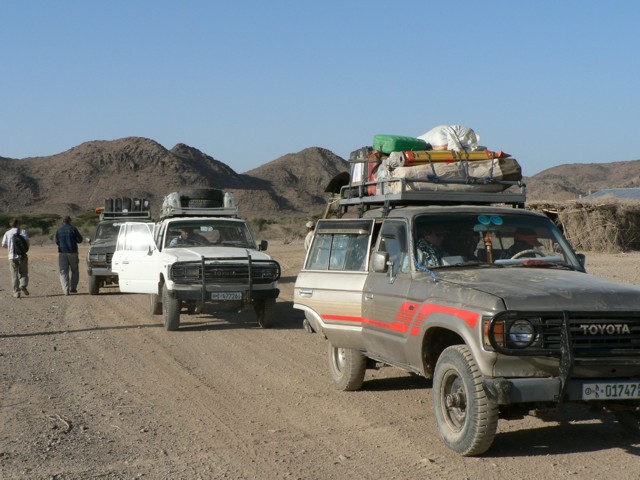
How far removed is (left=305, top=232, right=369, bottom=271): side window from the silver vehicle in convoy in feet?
0.04

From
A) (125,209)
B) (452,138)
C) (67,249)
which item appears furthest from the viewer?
(125,209)

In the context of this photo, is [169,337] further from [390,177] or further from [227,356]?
[390,177]

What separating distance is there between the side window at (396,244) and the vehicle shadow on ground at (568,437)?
1703mm

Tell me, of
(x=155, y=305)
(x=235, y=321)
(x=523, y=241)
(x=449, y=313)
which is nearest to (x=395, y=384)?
(x=523, y=241)

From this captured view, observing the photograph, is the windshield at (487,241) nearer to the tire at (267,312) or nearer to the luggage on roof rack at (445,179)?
the luggage on roof rack at (445,179)

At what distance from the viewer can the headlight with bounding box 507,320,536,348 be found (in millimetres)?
6098

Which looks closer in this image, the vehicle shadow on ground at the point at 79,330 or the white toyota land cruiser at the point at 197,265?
the vehicle shadow on ground at the point at 79,330

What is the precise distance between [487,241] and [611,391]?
6.64 feet

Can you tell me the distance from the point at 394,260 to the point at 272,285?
6.64 m

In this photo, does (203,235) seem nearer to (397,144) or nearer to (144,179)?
(397,144)

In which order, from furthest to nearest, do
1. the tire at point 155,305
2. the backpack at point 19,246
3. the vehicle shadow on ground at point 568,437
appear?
1. the backpack at point 19,246
2. the tire at point 155,305
3. the vehicle shadow on ground at point 568,437

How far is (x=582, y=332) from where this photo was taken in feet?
20.2

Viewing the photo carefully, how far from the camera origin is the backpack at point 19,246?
65.3 ft

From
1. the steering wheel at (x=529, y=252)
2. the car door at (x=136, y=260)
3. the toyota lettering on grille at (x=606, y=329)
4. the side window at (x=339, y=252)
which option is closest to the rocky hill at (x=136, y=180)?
the car door at (x=136, y=260)
